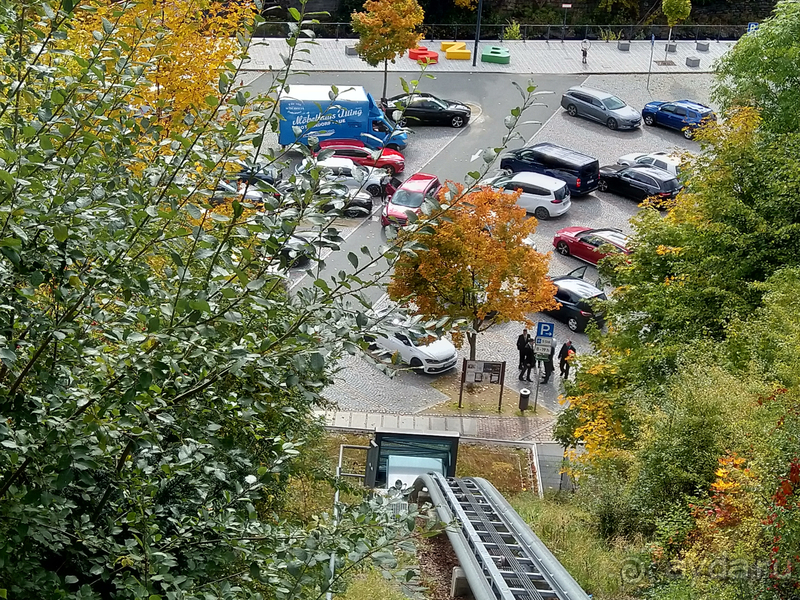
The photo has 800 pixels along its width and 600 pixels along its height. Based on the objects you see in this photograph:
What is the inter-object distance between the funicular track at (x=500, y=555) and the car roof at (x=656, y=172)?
21.9m

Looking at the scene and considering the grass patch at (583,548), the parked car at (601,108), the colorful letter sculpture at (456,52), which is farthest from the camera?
the colorful letter sculpture at (456,52)

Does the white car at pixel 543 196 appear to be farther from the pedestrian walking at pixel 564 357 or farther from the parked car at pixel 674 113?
the parked car at pixel 674 113

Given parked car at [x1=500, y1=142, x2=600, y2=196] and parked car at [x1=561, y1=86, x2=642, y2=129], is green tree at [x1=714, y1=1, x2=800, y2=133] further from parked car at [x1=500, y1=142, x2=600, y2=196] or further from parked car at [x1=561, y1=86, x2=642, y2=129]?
parked car at [x1=561, y1=86, x2=642, y2=129]

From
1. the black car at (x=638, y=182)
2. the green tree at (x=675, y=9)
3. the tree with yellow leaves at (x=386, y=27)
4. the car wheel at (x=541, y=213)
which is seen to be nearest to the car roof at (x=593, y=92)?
the black car at (x=638, y=182)

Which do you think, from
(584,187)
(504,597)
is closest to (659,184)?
(584,187)

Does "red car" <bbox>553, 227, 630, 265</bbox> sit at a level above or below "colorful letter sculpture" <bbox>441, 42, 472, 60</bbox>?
below

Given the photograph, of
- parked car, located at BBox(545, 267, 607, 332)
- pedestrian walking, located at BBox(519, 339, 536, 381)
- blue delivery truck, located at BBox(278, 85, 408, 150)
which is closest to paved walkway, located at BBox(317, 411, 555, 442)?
pedestrian walking, located at BBox(519, 339, 536, 381)

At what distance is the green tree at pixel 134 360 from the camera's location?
4852mm

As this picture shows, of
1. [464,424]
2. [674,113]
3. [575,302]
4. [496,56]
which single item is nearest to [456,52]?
[496,56]

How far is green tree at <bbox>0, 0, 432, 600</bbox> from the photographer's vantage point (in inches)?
191

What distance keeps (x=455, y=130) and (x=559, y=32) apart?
12622 millimetres

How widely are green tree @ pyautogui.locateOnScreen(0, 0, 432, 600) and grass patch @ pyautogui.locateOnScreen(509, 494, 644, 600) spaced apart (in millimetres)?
7158

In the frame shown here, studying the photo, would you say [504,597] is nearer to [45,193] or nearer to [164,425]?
[164,425]

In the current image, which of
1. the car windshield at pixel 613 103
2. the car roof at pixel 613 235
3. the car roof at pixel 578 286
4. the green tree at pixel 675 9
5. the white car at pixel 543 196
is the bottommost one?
the car roof at pixel 578 286
